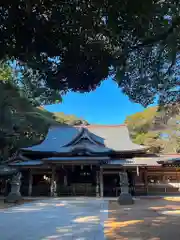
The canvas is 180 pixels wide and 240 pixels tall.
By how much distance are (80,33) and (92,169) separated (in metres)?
15.9

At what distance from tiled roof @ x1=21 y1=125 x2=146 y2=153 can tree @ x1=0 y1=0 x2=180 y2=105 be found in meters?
14.5

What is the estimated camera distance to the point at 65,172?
1895 cm

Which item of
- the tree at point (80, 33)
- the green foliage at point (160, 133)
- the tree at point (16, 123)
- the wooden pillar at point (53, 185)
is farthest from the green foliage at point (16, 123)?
the tree at point (80, 33)

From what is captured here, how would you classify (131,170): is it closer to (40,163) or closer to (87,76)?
(40,163)

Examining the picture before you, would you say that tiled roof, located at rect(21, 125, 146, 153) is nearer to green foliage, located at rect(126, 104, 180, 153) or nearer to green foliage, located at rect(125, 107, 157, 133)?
green foliage, located at rect(126, 104, 180, 153)

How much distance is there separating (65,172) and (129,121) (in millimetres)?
25863

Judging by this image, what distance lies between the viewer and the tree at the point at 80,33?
144 inches

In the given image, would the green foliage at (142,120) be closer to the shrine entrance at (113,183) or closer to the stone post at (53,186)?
the shrine entrance at (113,183)

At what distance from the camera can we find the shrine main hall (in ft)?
56.1

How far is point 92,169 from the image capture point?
19.0m

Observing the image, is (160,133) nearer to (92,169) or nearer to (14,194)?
(92,169)

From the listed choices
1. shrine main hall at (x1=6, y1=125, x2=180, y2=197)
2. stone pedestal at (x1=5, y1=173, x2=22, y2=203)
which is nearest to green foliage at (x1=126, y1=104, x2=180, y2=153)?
shrine main hall at (x1=6, y1=125, x2=180, y2=197)

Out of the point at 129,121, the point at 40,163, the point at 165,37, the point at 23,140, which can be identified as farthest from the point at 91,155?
the point at 129,121

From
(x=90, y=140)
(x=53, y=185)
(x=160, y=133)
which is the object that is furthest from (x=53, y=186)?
(x=160, y=133)
